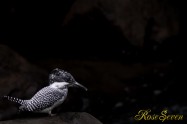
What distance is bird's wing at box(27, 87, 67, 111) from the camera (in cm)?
→ 480

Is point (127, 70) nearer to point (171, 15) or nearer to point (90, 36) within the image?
point (90, 36)

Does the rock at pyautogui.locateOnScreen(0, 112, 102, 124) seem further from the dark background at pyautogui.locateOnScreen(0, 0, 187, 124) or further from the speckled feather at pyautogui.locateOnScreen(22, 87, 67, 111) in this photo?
the dark background at pyautogui.locateOnScreen(0, 0, 187, 124)

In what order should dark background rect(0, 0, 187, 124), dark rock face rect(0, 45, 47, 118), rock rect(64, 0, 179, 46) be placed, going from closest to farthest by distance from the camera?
1. dark rock face rect(0, 45, 47, 118)
2. dark background rect(0, 0, 187, 124)
3. rock rect(64, 0, 179, 46)

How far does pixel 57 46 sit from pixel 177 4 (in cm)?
239

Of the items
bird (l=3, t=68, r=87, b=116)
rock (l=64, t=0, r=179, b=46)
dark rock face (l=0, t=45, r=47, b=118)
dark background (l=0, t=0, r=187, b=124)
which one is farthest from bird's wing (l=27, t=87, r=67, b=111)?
rock (l=64, t=0, r=179, b=46)

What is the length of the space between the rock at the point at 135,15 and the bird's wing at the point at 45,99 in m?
3.14

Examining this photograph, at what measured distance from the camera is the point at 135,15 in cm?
810

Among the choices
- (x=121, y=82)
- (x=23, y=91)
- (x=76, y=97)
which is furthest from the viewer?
(x=121, y=82)

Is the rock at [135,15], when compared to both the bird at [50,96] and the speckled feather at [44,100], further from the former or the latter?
the speckled feather at [44,100]

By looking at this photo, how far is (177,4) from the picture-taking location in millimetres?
8797

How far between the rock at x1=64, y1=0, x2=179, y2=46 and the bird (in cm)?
300

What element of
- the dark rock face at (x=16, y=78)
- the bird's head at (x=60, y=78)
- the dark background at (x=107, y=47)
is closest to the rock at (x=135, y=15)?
the dark background at (x=107, y=47)

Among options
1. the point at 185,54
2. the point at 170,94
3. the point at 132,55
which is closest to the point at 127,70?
the point at 132,55

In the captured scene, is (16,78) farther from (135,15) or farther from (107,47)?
(135,15)
